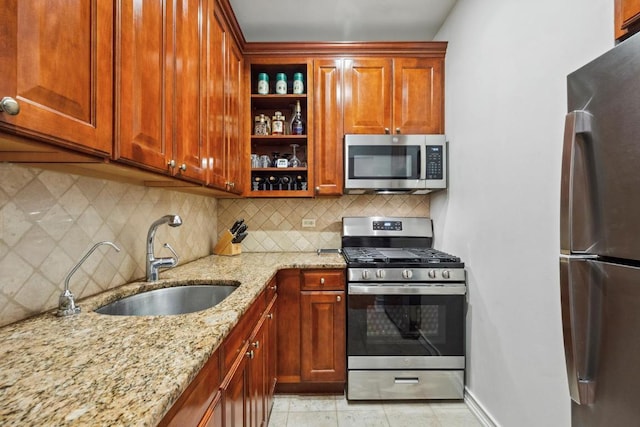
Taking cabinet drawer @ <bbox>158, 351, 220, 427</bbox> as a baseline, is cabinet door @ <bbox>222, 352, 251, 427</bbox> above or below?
below

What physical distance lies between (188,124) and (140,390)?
3.84 ft

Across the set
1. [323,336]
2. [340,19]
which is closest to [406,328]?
[323,336]

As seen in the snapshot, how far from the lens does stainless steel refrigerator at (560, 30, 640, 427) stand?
2.49ft

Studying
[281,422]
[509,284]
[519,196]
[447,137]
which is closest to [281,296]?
[281,422]

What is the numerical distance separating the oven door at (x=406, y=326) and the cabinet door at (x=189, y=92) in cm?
127

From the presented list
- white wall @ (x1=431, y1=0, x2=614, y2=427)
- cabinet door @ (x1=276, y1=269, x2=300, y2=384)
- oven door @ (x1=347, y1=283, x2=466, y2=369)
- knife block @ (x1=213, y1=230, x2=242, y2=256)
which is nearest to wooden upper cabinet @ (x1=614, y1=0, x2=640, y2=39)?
white wall @ (x1=431, y1=0, x2=614, y2=427)

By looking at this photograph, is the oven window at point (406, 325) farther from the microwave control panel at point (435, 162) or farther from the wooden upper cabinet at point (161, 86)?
the wooden upper cabinet at point (161, 86)

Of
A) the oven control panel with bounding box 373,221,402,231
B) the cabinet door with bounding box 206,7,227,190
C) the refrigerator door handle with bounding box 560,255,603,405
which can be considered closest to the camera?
the refrigerator door handle with bounding box 560,255,603,405

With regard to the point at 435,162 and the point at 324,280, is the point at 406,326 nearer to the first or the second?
the point at 324,280

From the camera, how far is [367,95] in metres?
2.41

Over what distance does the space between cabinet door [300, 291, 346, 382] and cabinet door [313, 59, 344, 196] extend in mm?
858

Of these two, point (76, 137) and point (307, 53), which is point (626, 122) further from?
point (307, 53)

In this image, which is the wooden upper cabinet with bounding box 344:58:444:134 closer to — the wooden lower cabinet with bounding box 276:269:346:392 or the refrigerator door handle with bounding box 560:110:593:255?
the wooden lower cabinet with bounding box 276:269:346:392

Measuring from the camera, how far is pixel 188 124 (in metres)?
1.42
